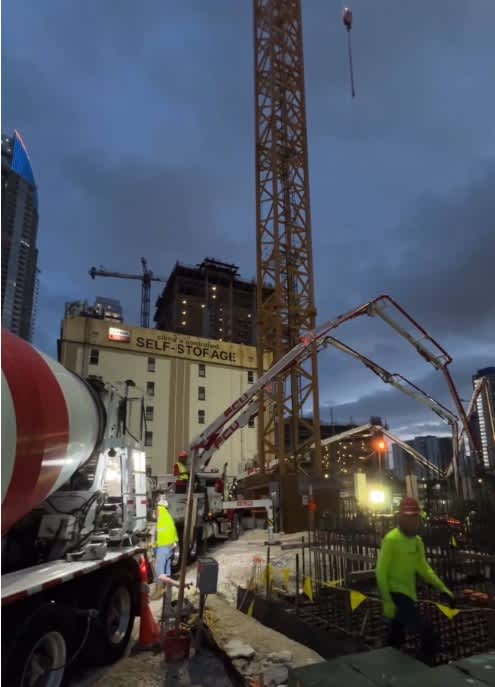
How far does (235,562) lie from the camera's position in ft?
40.7

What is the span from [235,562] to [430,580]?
27.7 feet

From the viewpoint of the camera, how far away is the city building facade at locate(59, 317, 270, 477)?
38.8 meters

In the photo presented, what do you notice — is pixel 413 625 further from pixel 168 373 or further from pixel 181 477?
pixel 168 373

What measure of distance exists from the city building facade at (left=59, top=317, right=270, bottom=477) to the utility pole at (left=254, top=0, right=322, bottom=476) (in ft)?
41.8

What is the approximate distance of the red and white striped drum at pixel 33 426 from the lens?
388 centimetres

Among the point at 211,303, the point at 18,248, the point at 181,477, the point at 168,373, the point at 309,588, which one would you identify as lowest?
the point at 309,588

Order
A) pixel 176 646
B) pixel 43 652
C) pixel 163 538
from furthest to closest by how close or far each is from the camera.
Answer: pixel 163 538, pixel 176 646, pixel 43 652

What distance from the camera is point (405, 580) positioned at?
491cm

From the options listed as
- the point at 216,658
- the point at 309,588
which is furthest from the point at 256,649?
the point at 309,588

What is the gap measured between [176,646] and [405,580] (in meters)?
3.07

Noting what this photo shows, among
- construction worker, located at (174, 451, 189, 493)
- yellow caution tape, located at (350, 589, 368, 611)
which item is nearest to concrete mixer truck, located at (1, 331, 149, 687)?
yellow caution tape, located at (350, 589, 368, 611)

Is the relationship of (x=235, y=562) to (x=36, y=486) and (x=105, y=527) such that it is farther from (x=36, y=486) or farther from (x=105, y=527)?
(x=36, y=486)

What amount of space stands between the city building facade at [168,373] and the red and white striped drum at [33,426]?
1306 inches

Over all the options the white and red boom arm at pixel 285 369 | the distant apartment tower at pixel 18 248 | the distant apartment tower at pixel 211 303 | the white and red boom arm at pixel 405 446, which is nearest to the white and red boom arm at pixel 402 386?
the white and red boom arm at pixel 285 369
